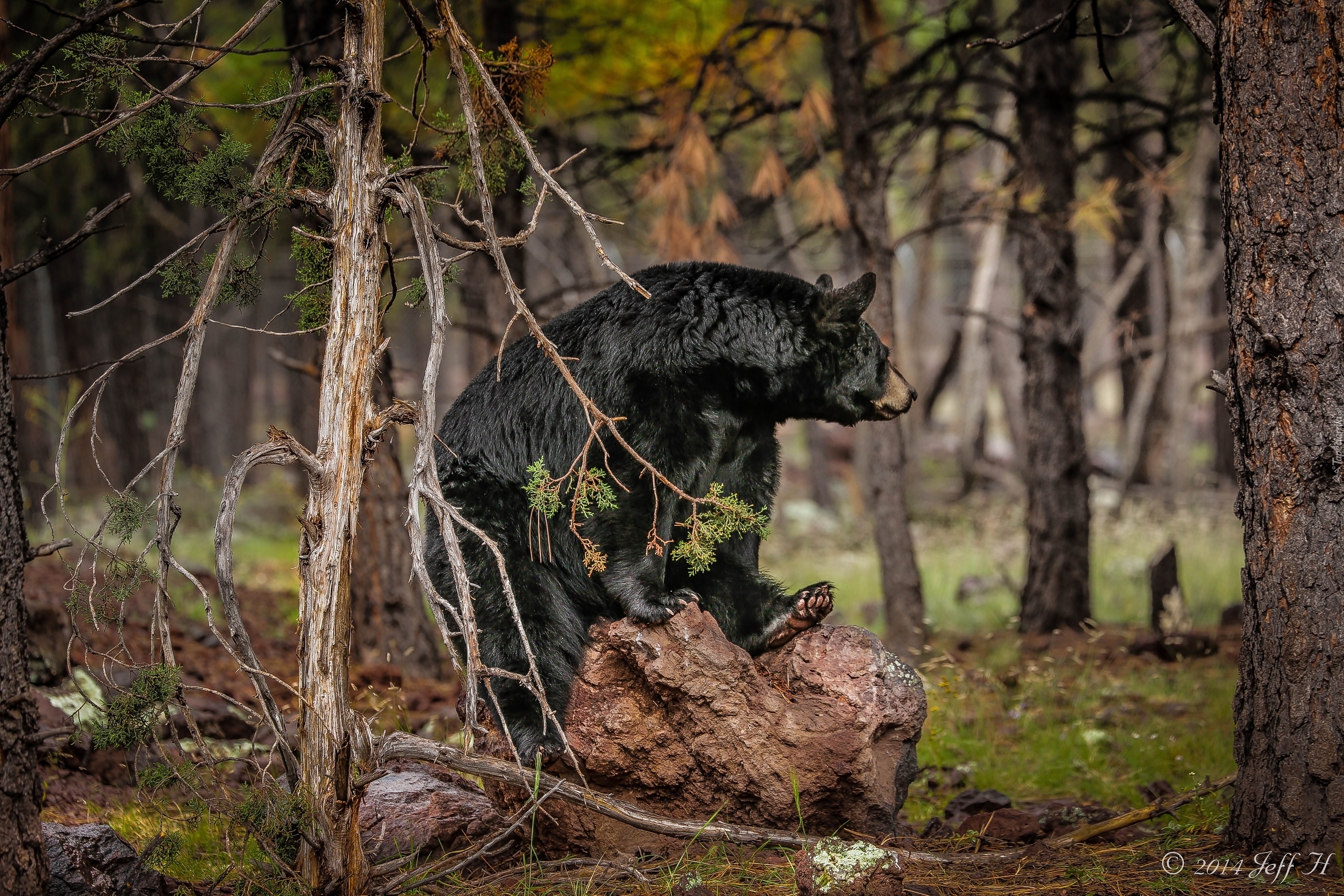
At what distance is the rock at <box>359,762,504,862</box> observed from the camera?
350 cm

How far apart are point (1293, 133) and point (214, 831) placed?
4.43 m

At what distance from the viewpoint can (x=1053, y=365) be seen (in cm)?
716

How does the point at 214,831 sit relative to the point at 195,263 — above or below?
below

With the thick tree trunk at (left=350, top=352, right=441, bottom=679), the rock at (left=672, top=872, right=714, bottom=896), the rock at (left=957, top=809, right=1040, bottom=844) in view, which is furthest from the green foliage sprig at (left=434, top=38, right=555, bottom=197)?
the rock at (left=957, top=809, right=1040, bottom=844)

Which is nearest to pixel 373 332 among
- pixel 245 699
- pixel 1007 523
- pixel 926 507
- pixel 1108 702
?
pixel 245 699

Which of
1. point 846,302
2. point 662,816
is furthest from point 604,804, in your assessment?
point 846,302

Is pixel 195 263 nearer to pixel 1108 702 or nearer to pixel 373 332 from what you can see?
pixel 373 332

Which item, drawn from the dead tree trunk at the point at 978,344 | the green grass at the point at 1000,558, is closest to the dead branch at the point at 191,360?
the green grass at the point at 1000,558

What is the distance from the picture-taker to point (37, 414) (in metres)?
11.7

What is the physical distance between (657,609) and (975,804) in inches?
65.9

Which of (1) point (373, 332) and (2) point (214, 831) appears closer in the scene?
(1) point (373, 332)

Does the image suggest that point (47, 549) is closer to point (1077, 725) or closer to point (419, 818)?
point (419, 818)

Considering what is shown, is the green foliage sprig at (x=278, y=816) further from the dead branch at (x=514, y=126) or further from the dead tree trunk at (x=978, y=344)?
the dead tree trunk at (x=978, y=344)

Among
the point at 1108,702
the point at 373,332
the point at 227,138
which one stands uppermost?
the point at 227,138
